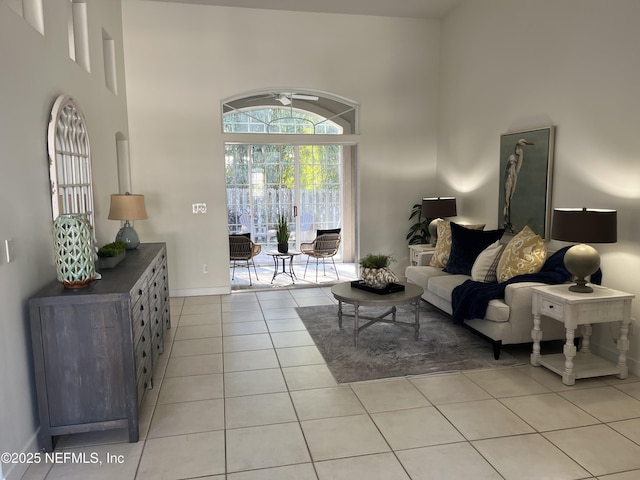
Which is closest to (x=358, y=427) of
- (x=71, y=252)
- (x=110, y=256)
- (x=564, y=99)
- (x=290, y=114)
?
(x=71, y=252)

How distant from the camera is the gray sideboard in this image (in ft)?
8.82

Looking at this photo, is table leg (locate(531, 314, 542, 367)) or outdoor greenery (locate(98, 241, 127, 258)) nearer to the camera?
outdoor greenery (locate(98, 241, 127, 258))

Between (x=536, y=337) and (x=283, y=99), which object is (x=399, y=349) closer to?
(x=536, y=337)

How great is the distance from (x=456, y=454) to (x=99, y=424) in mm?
2058

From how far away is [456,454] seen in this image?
8.81 ft

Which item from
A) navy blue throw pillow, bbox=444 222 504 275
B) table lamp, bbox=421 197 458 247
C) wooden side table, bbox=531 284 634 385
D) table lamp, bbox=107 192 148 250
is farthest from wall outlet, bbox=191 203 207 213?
wooden side table, bbox=531 284 634 385

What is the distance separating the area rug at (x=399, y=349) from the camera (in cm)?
389

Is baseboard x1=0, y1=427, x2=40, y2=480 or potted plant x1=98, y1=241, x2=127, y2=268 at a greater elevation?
potted plant x1=98, y1=241, x2=127, y2=268

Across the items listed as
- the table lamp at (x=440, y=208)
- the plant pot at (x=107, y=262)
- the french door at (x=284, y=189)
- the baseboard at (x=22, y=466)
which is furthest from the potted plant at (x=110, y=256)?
the french door at (x=284, y=189)

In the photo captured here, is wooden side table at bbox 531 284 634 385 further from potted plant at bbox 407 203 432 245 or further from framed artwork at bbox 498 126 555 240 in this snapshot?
potted plant at bbox 407 203 432 245

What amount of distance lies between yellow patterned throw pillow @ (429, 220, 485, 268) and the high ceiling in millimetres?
2877

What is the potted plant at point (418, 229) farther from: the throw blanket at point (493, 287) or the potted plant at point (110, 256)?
the potted plant at point (110, 256)

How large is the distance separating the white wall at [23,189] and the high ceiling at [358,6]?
290 cm

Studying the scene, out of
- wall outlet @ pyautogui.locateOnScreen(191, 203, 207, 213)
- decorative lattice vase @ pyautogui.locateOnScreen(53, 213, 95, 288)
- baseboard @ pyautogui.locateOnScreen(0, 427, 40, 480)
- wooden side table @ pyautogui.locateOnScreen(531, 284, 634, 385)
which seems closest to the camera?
baseboard @ pyautogui.locateOnScreen(0, 427, 40, 480)
